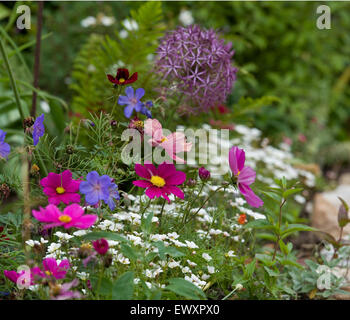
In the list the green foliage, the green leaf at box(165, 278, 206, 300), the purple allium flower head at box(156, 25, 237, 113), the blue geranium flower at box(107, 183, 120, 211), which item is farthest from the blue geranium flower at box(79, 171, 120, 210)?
the green foliage

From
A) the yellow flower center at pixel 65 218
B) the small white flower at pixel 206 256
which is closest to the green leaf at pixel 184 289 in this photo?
the small white flower at pixel 206 256

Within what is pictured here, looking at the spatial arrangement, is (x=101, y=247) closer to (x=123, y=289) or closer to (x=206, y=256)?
(x=123, y=289)

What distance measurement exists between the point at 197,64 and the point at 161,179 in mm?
603

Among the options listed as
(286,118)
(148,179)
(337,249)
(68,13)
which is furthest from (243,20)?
(148,179)

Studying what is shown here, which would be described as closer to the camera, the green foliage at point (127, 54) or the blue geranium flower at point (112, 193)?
the blue geranium flower at point (112, 193)

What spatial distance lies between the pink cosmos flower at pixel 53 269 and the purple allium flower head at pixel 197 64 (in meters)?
0.82

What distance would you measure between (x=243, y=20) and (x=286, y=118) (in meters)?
1.00

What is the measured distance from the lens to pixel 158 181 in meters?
1.22

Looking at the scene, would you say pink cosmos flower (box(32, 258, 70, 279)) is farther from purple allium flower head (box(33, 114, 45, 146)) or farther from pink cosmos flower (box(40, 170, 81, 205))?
purple allium flower head (box(33, 114, 45, 146))

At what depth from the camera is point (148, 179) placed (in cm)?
124

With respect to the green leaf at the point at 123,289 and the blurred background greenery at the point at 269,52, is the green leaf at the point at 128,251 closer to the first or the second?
Result: the green leaf at the point at 123,289

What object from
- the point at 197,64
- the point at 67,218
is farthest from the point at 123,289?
the point at 197,64

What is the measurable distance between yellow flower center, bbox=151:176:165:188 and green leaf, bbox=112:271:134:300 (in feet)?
1.02

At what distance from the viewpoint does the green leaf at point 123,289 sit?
97 centimetres
